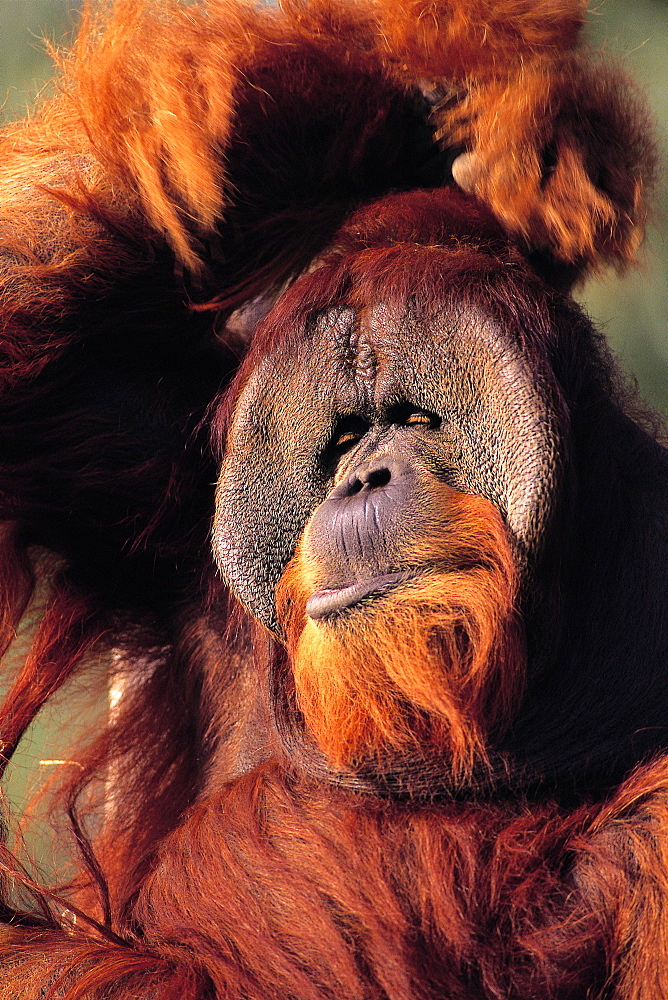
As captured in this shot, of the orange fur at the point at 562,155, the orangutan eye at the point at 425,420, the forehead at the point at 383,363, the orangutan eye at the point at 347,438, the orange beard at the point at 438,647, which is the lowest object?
the orange beard at the point at 438,647

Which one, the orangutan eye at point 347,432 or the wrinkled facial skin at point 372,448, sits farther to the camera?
the orangutan eye at point 347,432

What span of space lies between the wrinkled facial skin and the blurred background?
389mm

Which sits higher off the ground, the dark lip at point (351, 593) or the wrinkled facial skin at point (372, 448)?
the wrinkled facial skin at point (372, 448)

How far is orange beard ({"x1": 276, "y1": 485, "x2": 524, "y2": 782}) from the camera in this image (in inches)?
49.1

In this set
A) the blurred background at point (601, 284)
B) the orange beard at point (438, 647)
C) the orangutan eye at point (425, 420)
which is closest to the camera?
the orange beard at point (438, 647)

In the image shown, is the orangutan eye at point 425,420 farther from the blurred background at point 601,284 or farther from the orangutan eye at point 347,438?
the blurred background at point 601,284

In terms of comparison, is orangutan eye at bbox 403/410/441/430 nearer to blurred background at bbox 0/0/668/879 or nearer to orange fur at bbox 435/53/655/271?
orange fur at bbox 435/53/655/271

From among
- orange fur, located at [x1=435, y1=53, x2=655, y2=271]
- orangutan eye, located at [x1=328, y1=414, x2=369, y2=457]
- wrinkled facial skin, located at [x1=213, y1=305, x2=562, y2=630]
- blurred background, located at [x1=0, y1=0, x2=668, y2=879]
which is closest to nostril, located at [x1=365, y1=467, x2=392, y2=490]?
wrinkled facial skin, located at [x1=213, y1=305, x2=562, y2=630]

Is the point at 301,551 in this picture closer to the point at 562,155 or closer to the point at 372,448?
the point at 372,448

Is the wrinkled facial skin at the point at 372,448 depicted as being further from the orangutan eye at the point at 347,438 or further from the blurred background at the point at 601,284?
the blurred background at the point at 601,284

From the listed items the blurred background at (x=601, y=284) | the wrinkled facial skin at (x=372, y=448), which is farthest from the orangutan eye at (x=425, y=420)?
the blurred background at (x=601, y=284)

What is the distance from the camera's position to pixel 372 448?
1355 millimetres

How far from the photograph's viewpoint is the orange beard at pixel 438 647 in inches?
49.1

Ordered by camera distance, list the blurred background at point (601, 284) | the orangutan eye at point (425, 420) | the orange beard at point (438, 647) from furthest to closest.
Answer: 1. the blurred background at point (601, 284)
2. the orangutan eye at point (425, 420)
3. the orange beard at point (438, 647)
